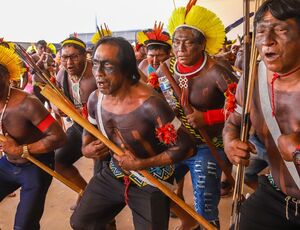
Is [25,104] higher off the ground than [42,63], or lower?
higher

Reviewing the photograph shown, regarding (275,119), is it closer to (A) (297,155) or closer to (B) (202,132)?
(A) (297,155)

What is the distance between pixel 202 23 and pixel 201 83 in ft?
1.79

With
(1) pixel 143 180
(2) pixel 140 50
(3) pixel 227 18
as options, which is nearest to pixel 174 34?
(1) pixel 143 180

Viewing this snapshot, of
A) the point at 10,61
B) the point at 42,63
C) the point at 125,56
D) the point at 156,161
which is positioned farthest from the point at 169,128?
the point at 42,63

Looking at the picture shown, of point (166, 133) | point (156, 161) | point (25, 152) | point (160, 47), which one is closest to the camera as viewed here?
point (166, 133)

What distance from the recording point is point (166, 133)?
88.3 inches

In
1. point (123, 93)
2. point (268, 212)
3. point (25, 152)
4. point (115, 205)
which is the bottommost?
point (115, 205)

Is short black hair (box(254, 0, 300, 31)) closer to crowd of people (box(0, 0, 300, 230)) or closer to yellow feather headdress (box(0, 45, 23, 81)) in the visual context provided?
crowd of people (box(0, 0, 300, 230))

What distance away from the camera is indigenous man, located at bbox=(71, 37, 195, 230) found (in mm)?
2342

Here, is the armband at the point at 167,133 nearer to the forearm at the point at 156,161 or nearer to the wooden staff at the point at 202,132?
the forearm at the point at 156,161

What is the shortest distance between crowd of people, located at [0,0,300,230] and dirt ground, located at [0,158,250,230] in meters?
0.38

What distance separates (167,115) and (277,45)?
2.73ft

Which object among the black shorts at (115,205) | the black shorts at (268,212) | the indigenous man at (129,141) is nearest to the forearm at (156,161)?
the indigenous man at (129,141)

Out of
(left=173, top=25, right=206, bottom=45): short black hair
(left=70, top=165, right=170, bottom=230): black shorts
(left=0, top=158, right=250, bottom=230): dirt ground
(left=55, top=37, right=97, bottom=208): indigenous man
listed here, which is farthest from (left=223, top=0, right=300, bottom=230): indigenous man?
(left=55, top=37, right=97, bottom=208): indigenous man
